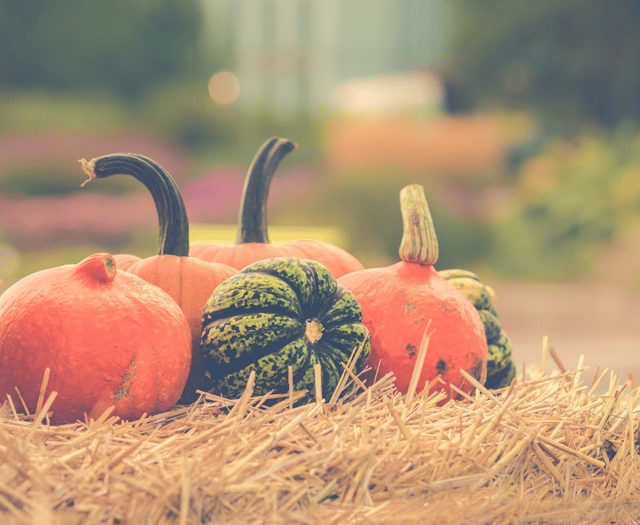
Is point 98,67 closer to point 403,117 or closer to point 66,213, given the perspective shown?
point 66,213

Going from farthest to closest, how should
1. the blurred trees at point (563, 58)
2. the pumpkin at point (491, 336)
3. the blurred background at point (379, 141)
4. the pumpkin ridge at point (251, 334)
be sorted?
1. the blurred trees at point (563, 58)
2. the blurred background at point (379, 141)
3. the pumpkin at point (491, 336)
4. the pumpkin ridge at point (251, 334)

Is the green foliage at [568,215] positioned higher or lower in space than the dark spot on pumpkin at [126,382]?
lower

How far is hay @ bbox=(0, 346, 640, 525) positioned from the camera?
1251 millimetres

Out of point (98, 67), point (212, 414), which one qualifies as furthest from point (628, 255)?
point (98, 67)

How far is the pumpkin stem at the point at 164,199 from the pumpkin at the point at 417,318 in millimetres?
568

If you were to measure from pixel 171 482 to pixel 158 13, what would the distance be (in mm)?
14447

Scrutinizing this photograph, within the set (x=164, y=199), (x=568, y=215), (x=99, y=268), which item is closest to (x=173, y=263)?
(x=164, y=199)

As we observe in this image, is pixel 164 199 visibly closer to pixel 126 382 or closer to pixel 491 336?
pixel 126 382

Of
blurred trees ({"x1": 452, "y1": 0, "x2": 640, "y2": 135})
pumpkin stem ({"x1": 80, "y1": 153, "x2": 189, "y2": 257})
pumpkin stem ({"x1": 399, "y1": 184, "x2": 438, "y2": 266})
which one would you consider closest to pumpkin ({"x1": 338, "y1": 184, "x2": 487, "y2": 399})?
pumpkin stem ({"x1": 399, "y1": 184, "x2": 438, "y2": 266})

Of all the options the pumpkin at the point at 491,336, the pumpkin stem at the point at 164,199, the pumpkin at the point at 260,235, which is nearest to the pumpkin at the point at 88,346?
the pumpkin stem at the point at 164,199

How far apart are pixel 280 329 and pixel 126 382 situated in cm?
41

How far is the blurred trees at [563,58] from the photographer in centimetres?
1392

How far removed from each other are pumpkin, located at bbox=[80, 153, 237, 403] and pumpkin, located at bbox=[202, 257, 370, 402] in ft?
0.59

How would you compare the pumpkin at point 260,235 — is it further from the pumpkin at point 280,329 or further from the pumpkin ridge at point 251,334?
the pumpkin ridge at point 251,334
